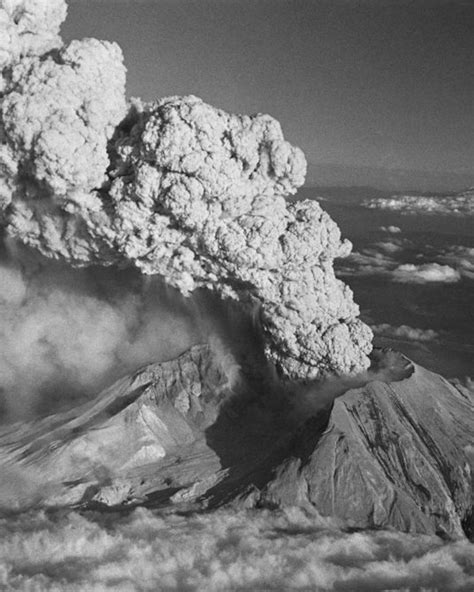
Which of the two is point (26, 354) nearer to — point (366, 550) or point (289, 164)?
point (289, 164)

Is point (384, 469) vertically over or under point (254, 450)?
over

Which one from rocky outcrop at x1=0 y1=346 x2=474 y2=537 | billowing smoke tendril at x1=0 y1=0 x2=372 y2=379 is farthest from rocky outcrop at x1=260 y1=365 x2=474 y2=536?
billowing smoke tendril at x1=0 y1=0 x2=372 y2=379

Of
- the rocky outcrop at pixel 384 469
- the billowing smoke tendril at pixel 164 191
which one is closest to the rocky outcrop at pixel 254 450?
the rocky outcrop at pixel 384 469

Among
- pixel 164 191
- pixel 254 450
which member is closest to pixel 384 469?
pixel 254 450

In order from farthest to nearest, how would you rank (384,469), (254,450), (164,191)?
(254,450) < (164,191) < (384,469)

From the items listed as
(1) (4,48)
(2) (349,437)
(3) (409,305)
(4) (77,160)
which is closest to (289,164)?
(4) (77,160)

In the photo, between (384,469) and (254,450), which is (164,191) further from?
(384,469)

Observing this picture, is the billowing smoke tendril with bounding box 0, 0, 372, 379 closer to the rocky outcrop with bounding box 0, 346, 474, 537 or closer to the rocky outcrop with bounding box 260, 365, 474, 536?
the rocky outcrop with bounding box 0, 346, 474, 537

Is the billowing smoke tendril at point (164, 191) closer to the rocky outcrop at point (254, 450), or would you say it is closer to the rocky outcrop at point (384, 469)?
the rocky outcrop at point (254, 450)
